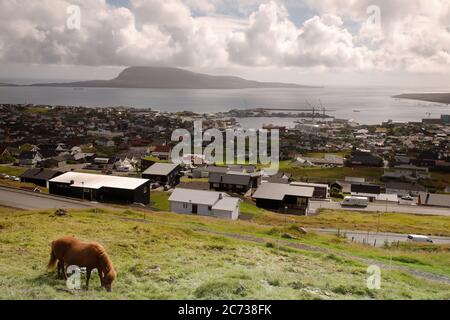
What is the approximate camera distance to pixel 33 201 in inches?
926

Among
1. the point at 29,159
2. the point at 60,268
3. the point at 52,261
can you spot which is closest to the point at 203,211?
the point at 52,261

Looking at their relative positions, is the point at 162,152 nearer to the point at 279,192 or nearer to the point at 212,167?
the point at 212,167

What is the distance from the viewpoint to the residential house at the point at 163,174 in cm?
3853

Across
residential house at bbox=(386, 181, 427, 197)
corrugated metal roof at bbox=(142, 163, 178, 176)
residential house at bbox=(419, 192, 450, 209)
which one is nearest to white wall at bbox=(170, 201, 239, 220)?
corrugated metal roof at bbox=(142, 163, 178, 176)

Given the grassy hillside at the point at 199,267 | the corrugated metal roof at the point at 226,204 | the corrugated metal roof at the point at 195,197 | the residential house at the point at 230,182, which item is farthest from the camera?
the residential house at the point at 230,182

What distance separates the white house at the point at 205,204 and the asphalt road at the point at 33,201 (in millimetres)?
6249

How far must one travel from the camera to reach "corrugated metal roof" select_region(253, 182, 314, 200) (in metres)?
33.4

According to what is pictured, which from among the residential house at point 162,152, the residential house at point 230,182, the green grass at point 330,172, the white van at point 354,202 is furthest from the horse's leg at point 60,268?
the residential house at point 162,152

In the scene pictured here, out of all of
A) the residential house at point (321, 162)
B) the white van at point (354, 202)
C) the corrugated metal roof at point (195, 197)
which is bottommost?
the white van at point (354, 202)

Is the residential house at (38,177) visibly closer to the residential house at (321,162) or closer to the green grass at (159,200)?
the green grass at (159,200)

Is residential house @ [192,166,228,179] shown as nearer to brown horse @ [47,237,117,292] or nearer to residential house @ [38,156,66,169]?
residential house @ [38,156,66,169]

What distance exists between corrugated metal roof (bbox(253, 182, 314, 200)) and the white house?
6.52m
